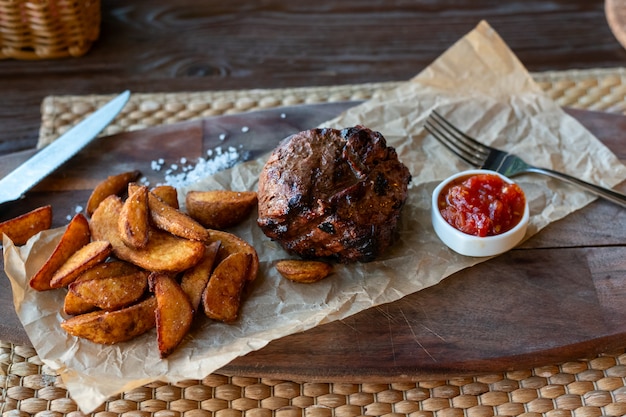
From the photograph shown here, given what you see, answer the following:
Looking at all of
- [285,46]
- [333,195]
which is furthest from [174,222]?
[285,46]

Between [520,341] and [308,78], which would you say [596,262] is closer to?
[520,341]

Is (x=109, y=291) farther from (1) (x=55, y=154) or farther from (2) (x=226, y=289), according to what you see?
(1) (x=55, y=154)

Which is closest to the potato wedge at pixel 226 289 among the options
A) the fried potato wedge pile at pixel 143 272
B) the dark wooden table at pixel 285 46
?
the fried potato wedge pile at pixel 143 272

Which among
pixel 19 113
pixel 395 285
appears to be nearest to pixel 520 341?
pixel 395 285

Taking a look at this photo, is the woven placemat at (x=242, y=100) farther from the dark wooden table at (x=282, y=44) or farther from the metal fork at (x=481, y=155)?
the metal fork at (x=481, y=155)

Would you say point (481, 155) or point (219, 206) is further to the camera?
point (481, 155)

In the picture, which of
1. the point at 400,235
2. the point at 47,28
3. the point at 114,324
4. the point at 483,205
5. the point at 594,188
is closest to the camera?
the point at 114,324
